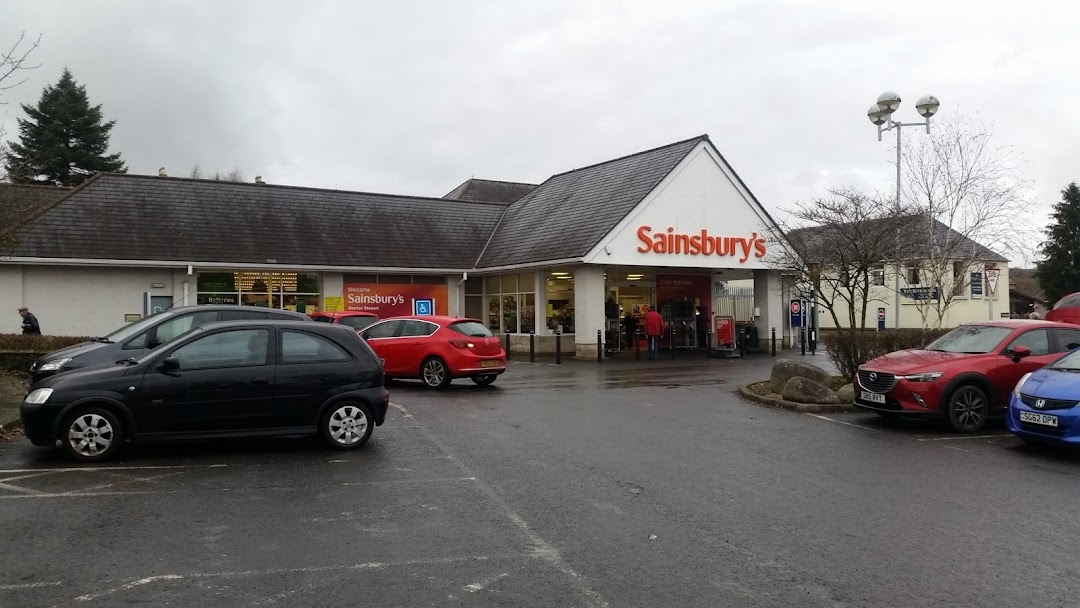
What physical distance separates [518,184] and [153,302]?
99.1ft

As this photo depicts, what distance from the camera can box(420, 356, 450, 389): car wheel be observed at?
1581 centimetres

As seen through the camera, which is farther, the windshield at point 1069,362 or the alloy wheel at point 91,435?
the windshield at point 1069,362

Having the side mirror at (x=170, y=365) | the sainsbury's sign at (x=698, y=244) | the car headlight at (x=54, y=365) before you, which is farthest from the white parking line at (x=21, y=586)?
the sainsbury's sign at (x=698, y=244)

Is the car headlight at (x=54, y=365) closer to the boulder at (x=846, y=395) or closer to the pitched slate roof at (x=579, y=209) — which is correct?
the boulder at (x=846, y=395)

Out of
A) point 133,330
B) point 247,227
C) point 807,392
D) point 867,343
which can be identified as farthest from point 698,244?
point 133,330

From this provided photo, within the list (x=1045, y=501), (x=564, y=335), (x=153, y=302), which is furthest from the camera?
(x=564, y=335)

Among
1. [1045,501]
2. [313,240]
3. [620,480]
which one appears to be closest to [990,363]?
[1045,501]

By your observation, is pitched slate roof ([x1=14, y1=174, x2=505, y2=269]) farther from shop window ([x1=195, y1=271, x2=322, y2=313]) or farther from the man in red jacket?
the man in red jacket

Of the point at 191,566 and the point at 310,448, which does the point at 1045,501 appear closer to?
the point at 191,566

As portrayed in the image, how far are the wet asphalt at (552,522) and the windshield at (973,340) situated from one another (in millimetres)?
1500

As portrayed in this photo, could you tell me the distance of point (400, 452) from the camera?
29.0 feet

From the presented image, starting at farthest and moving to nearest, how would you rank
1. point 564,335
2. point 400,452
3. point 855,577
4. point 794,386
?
1. point 564,335
2. point 794,386
3. point 400,452
4. point 855,577

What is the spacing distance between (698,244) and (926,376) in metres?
15.9

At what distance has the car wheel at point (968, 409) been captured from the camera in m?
10.6
